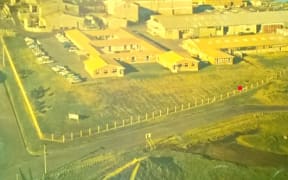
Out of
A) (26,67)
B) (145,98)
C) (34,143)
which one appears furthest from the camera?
(26,67)

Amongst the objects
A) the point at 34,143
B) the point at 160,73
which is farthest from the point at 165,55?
the point at 34,143

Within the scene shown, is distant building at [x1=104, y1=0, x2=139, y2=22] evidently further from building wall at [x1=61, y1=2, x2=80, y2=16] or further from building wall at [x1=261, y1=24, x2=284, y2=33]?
building wall at [x1=261, y1=24, x2=284, y2=33]

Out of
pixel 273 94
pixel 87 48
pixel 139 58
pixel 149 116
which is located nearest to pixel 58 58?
→ pixel 87 48

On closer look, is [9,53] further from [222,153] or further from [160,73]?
[222,153]

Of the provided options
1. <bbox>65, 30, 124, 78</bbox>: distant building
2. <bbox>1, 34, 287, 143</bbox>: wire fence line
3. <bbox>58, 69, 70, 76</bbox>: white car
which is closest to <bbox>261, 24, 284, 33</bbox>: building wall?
<bbox>1, 34, 287, 143</bbox>: wire fence line

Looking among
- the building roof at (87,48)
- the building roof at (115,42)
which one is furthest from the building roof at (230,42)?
the building roof at (87,48)

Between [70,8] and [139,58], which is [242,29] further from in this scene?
[70,8]

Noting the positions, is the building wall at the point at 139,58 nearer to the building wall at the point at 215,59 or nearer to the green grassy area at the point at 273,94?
the building wall at the point at 215,59
